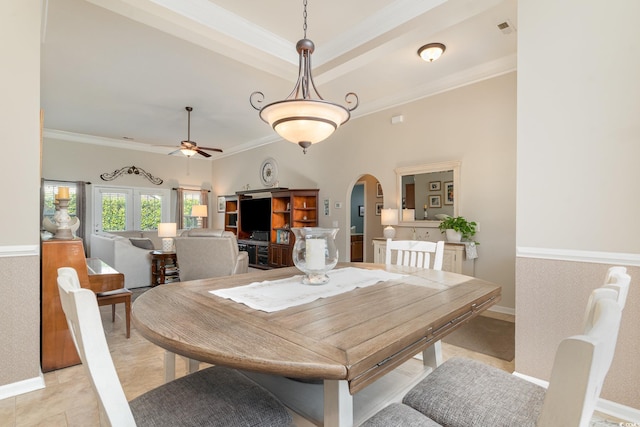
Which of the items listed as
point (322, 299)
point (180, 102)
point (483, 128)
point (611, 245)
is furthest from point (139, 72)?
point (611, 245)

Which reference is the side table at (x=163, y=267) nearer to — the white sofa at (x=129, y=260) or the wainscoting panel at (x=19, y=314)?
the white sofa at (x=129, y=260)

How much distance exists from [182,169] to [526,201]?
324 inches

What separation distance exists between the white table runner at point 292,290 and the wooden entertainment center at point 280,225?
3.98 m

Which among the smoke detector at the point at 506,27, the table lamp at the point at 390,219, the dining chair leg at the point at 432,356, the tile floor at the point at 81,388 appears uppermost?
the smoke detector at the point at 506,27

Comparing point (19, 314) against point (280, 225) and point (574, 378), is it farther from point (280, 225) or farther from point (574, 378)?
point (280, 225)

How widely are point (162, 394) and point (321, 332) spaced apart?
61 cm

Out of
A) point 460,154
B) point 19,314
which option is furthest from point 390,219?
point 19,314

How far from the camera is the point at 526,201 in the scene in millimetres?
2031

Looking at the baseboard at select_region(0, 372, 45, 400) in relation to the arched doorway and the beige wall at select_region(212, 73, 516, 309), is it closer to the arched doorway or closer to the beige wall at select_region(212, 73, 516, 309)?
the beige wall at select_region(212, 73, 516, 309)

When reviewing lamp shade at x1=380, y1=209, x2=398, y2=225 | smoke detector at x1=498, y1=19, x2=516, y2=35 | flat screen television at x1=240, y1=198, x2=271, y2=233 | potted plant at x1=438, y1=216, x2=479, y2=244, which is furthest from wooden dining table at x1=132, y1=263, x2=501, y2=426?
flat screen television at x1=240, y1=198, x2=271, y2=233

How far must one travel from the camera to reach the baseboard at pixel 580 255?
170 cm

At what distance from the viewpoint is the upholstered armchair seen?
13.3 ft

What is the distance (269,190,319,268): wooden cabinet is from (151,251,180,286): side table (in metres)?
1.87

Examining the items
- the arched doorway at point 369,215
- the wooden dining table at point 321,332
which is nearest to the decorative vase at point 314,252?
the wooden dining table at point 321,332
